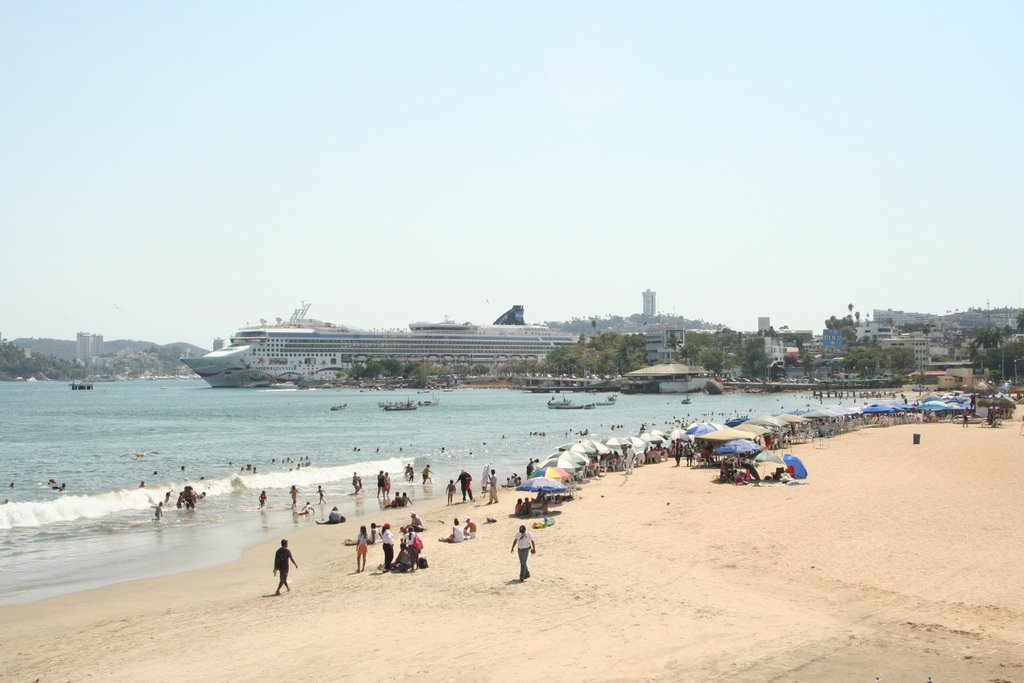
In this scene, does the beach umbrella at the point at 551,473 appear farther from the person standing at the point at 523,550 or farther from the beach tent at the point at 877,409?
the beach tent at the point at 877,409

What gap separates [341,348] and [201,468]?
125767 millimetres

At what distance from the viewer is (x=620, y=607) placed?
1098 cm

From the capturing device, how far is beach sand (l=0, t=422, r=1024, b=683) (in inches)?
350

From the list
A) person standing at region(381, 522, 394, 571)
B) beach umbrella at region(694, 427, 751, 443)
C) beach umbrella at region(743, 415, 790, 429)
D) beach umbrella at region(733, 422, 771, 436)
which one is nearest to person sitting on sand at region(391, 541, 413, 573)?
person standing at region(381, 522, 394, 571)

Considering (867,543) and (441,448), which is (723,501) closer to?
(867,543)

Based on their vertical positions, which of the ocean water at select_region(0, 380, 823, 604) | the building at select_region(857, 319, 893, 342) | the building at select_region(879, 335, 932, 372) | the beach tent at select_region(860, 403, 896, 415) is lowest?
the ocean water at select_region(0, 380, 823, 604)

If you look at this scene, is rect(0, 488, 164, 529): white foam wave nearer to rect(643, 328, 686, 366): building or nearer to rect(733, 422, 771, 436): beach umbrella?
rect(733, 422, 771, 436): beach umbrella

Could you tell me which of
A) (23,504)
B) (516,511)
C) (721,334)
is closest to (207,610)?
(516,511)

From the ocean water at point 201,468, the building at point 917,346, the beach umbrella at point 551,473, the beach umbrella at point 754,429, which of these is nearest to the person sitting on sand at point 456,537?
the ocean water at point 201,468

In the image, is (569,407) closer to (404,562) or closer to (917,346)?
(404,562)

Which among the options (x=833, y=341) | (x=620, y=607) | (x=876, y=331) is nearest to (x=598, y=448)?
(x=620, y=607)

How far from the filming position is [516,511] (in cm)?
1923

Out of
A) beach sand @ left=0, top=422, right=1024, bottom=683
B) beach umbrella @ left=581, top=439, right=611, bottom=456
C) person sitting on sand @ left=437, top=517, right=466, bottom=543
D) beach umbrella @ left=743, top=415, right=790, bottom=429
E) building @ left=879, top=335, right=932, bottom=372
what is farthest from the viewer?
building @ left=879, top=335, right=932, bottom=372

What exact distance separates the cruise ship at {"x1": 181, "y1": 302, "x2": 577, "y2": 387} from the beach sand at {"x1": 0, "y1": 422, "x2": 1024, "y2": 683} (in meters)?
130
